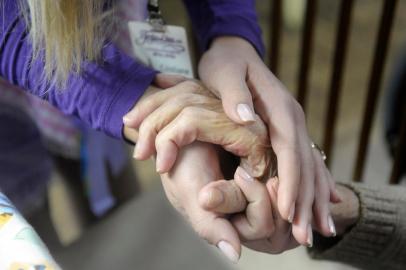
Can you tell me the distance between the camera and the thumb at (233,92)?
541mm

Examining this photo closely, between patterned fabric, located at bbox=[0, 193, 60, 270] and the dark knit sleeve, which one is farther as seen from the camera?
the dark knit sleeve

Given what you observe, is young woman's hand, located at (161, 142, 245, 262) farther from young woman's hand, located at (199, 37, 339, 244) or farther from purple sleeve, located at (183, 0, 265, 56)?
purple sleeve, located at (183, 0, 265, 56)

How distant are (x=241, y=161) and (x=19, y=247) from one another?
26 centimetres

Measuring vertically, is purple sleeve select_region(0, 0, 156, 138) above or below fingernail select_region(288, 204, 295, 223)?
above

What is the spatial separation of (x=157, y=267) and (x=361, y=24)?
5.38 feet

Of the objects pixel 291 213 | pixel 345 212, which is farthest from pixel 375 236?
pixel 291 213

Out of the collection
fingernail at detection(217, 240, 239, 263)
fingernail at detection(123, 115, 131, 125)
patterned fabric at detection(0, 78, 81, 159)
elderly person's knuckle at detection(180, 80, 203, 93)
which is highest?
elderly person's knuckle at detection(180, 80, 203, 93)

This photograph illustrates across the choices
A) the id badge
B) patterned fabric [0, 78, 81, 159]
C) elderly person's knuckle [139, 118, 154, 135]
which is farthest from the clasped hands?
patterned fabric [0, 78, 81, 159]

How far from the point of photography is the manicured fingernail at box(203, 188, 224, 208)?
50 cm

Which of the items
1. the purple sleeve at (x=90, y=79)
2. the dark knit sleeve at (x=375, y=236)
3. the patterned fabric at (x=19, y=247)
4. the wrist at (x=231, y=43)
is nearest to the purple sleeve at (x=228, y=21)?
the wrist at (x=231, y=43)

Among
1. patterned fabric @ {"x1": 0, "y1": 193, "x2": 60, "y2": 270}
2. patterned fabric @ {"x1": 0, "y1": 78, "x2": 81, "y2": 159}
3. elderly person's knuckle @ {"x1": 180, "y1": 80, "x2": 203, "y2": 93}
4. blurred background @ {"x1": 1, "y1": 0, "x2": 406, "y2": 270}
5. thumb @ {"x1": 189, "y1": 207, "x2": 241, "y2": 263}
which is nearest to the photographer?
patterned fabric @ {"x1": 0, "y1": 193, "x2": 60, "y2": 270}

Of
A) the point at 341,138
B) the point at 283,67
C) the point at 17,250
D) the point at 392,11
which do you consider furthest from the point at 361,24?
Answer: the point at 17,250

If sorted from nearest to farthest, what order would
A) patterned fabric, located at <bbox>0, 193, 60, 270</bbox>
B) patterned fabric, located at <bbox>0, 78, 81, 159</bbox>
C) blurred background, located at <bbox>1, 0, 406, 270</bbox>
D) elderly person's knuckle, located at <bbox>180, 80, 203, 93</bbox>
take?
1. patterned fabric, located at <bbox>0, 193, 60, 270</bbox>
2. elderly person's knuckle, located at <bbox>180, 80, 203, 93</bbox>
3. blurred background, located at <bbox>1, 0, 406, 270</bbox>
4. patterned fabric, located at <bbox>0, 78, 81, 159</bbox>

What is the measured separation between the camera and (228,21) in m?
0.67
